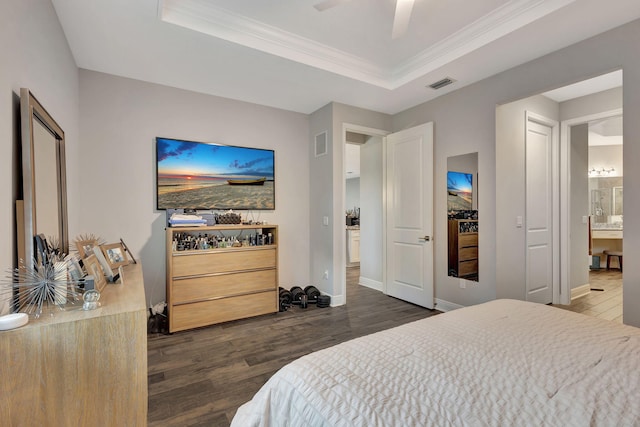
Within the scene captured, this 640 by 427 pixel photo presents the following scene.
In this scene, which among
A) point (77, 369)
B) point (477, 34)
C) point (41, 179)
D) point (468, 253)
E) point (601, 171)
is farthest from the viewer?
point (601, 171)

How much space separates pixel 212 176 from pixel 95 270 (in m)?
2.05

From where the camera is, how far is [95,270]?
181cm

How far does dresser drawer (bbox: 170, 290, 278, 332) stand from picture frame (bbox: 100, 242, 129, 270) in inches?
30.6

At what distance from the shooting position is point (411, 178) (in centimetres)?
402

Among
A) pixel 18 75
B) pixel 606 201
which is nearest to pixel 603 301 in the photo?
pixel 606 201

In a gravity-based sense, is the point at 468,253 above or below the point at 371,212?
below

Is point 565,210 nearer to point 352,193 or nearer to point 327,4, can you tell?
point 327,4

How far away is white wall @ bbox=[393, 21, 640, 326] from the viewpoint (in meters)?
2.24

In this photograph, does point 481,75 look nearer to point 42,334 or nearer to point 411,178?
point 411,178

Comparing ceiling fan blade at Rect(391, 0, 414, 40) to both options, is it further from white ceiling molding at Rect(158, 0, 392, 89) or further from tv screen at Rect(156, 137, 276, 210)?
tv screen at Rect(156, 137, 276, 210)

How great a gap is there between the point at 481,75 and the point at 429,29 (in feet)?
2.96

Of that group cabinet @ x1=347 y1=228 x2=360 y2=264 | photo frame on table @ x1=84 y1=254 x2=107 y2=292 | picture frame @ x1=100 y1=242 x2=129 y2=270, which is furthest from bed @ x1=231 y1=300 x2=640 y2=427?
cabinet @ x1=347 y1=228 x2=360 y2=264

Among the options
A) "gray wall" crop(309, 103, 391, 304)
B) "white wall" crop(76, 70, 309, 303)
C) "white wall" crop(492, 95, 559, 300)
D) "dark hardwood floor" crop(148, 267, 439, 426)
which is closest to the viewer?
"dark hardwood floor" crop(148, 267, 439, 426)

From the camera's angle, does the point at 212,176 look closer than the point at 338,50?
No
